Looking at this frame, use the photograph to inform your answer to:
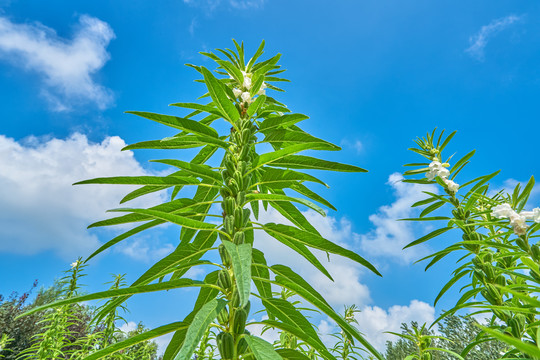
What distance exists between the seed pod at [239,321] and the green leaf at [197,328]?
0.06 meters

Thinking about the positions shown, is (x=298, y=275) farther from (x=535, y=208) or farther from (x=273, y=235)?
(x=535, y=208)

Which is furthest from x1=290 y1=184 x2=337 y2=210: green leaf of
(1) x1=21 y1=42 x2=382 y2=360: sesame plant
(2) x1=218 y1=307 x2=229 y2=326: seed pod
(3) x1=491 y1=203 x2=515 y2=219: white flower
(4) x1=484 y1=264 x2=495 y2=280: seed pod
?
(4) x1=484 y1=264 x2=495 y2=280: seed pod

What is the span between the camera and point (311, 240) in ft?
3.40

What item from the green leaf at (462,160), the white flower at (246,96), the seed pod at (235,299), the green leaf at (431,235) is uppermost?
the green leaf at (462,160)

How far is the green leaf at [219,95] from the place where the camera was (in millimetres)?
1169

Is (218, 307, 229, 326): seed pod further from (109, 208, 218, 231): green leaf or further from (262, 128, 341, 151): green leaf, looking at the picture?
(262, 128, 341, 151): green leaf

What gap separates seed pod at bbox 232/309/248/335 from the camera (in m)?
0.88

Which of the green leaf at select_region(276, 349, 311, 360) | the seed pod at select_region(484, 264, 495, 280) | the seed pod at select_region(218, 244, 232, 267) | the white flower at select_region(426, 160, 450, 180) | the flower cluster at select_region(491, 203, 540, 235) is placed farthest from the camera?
the white flower at select_region(426, 160, 450, 180)

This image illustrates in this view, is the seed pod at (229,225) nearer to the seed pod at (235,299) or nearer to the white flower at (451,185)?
the seed pod at (235,299)

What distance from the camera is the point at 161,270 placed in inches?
44.2

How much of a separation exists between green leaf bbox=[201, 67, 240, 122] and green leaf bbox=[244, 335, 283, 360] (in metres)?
0.91

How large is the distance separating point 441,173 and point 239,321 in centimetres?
182

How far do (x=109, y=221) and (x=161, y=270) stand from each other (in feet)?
0.88

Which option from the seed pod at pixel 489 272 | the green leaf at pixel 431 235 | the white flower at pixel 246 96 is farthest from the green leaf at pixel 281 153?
the seed pod at pixel 489 272
